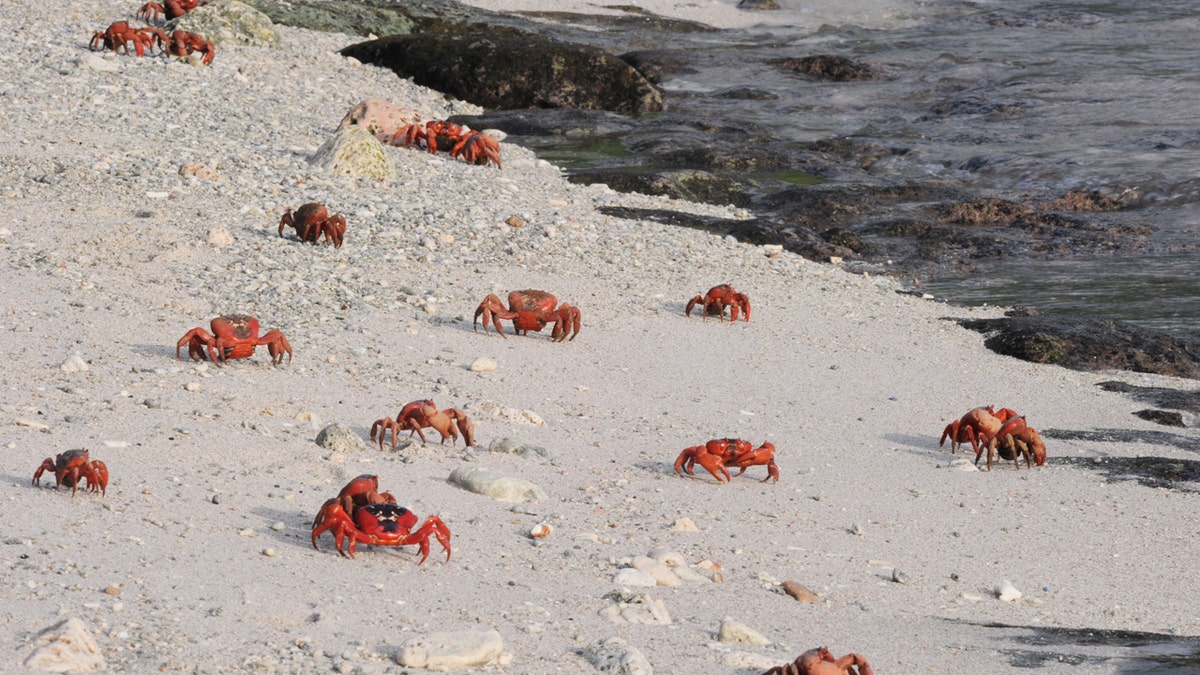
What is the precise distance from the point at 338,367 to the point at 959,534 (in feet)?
12.4

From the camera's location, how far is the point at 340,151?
1247cm

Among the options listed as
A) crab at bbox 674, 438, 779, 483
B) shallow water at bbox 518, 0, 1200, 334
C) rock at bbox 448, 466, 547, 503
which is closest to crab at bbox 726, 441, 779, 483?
crab at bbox 674, 438, 779, 483

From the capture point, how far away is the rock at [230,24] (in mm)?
18172

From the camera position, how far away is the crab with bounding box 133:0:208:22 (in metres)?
18.9

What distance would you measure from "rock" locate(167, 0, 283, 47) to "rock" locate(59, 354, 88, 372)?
11.9 metres

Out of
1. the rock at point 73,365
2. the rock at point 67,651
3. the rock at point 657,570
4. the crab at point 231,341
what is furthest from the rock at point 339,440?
the rock at point 67,651

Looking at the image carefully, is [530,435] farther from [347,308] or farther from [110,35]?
[110,35]

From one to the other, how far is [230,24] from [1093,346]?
42.7 feet

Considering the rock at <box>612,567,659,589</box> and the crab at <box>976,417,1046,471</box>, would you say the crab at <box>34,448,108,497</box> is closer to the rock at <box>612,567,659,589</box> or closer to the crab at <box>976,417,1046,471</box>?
the rock at <box>612,567,659,589</box>

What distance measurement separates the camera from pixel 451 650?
4277 millimetres

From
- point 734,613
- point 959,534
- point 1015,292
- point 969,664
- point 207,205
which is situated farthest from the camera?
point 1015,292

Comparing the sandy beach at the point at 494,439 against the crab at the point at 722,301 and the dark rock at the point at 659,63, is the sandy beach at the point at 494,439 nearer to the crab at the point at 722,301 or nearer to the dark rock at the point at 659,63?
the crab at the point at 722,301

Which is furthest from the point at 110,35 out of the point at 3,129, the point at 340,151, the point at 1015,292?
the point at 1015,292

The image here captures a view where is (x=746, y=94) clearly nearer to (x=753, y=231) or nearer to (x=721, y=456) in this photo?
(x=753, y=231)
